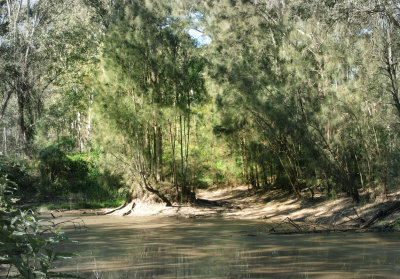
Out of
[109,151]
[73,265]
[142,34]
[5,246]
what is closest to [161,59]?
[142,34]

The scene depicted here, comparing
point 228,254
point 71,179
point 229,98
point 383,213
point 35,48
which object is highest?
point 35,48

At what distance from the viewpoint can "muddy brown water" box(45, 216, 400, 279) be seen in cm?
611

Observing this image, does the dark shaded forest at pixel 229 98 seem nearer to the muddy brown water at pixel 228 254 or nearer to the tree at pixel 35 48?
the tree at pixel 35 48

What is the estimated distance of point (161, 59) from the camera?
16.1 metres

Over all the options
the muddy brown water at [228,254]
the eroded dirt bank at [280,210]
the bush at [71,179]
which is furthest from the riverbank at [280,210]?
the bush at [71,179]

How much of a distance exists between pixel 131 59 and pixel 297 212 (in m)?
8.33

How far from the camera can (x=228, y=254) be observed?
25.3 ft

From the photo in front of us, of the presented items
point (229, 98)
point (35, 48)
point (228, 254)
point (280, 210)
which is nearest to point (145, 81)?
point (229, 98)

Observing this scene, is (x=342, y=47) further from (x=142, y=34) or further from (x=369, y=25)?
(x=142, y=34)

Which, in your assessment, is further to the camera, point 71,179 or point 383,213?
point 71,179

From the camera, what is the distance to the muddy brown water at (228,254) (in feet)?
20.0

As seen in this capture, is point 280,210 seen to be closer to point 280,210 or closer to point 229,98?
point 280,210

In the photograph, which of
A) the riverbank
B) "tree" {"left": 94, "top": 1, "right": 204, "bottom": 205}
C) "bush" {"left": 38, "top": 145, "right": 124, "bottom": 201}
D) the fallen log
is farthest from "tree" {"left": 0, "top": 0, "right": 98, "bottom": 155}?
the fallen log

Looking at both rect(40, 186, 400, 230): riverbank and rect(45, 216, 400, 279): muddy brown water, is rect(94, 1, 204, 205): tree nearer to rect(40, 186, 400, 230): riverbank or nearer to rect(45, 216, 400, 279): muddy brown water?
rect(40, 186, 400, 230): riverbank
